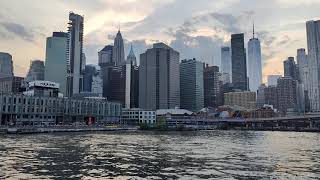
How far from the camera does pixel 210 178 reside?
40.2 m

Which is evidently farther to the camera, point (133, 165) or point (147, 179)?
point (133, 165)

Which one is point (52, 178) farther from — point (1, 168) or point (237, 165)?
point (237, 165)

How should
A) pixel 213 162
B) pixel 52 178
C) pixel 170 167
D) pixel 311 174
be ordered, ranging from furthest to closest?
pixel 213 162 → pixel 170 167 → pixel 311 174 → pixel 52 178

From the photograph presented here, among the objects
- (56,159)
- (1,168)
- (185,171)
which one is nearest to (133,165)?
(185,171)

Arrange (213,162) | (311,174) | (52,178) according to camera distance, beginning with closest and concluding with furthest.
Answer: (52,178) < (311,174) < (213,162)

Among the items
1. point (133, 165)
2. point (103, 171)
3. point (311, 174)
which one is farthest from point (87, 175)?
point (311, 174)

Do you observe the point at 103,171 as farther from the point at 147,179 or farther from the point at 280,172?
the point at 280,172

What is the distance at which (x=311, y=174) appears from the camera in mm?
43625

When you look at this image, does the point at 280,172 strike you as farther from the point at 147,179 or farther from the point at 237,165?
the point at 147,179

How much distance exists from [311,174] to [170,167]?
54.4ft

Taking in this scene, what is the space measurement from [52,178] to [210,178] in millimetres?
16179

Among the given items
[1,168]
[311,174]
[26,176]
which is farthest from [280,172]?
[1,168]

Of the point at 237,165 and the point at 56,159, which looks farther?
the point at 56,159

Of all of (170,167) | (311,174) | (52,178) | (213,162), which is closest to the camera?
(52,178)
